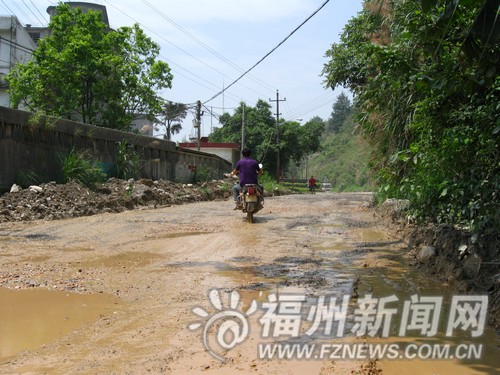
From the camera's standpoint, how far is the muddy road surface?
3.47m

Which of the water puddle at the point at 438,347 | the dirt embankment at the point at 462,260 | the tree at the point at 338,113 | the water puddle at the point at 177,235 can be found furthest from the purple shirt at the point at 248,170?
the tree at the point at 338,113

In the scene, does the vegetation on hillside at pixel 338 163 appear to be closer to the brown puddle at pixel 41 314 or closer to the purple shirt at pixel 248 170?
the purple shirt at pixel 248 170

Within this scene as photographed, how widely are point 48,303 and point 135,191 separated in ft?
38.8

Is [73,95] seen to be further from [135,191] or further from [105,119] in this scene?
[135,191]

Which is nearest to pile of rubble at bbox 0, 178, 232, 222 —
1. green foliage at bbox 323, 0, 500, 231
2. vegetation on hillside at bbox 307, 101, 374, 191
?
green foliage at bbox 323, 0, 500, 231

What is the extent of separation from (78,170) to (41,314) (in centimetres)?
1149

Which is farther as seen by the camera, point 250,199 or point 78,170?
point 78,170

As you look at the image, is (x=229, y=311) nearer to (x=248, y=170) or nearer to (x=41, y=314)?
(x=41, y=314)

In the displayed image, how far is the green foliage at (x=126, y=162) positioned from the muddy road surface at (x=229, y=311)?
1048 cm

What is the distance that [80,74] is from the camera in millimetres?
25250

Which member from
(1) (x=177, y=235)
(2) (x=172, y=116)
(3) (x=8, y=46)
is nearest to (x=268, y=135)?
(2) (x=172, y=116)

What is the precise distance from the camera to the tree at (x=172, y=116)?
46.8 m

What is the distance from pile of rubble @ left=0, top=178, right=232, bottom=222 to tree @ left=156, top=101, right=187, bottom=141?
28196 millimetres

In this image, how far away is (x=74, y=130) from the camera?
53.8 feet
